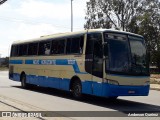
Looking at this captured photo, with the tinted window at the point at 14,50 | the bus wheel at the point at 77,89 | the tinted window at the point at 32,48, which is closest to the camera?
the bus wheel at the point at 77,89

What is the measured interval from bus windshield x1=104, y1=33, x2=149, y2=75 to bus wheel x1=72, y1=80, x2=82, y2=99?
8.51ft

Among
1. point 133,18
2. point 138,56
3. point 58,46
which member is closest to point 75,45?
point 58,46

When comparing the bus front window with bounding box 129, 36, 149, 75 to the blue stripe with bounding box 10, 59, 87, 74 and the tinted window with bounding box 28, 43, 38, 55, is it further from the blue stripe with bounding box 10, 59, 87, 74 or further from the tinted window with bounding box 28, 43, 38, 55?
the tinted window with bounding box 28, 43, 38, 55

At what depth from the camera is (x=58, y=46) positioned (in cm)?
1941

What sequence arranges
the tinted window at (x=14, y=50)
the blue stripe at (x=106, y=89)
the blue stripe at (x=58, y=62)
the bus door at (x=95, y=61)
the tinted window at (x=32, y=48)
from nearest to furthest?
the blue stripe at (x=106, y=89) < the bus door at (x=95, y=61) < the blue stripe at (x=58, y=62) < the tinted window at (x=32, y=48) < the tinted window at (x=14, y=50)

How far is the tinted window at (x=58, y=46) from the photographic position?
1897 centimetres

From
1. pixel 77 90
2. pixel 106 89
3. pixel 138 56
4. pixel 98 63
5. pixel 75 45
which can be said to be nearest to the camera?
pixel 106 89

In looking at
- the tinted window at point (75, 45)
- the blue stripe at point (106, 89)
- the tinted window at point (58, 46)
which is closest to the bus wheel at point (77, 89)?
the blue stripe at point (106, 89)

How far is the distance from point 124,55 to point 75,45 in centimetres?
311

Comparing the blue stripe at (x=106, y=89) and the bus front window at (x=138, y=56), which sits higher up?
the bus front window at (x=138, y=56)

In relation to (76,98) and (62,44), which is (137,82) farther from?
(62,44)

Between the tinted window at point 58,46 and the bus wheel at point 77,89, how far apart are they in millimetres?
2084

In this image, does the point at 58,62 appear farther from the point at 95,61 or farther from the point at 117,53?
the point at 117,53

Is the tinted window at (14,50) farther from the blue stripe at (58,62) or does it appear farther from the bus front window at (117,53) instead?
the bus front window at (117,53)
